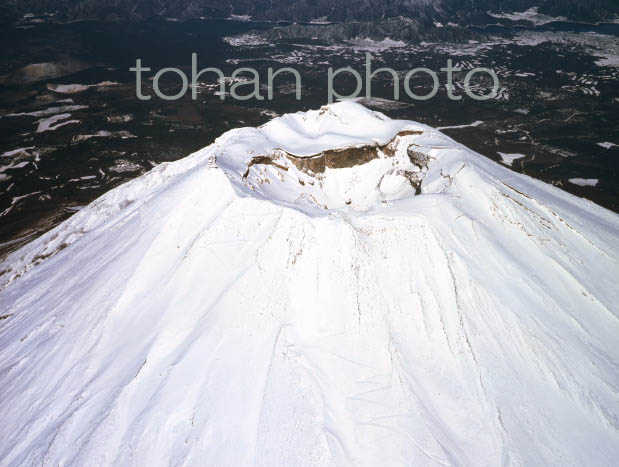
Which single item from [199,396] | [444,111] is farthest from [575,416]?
[444,111]

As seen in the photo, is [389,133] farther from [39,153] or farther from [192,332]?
[39,153]

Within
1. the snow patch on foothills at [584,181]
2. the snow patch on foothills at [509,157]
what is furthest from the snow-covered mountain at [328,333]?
the snow patch on foothills at [509,157]

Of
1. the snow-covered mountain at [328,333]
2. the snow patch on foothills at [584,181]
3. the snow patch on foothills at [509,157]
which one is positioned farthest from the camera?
the snow patch on foothills at [509,157]

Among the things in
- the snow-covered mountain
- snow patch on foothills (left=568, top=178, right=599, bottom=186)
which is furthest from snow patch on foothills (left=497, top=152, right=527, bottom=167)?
the snow-covered mountain

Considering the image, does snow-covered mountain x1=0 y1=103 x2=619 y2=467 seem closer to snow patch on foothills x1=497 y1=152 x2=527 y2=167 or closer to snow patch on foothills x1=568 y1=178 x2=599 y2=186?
snow patch on foothills x1=568 y1=178 x2=599 y2=186

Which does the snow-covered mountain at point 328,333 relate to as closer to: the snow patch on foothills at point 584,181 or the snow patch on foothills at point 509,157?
the snow patch on foothills at point 584,181

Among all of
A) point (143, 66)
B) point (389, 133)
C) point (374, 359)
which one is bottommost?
point (374, 359)

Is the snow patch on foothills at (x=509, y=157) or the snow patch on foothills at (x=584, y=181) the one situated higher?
the snow patch on foothills at (x=509, y=157)

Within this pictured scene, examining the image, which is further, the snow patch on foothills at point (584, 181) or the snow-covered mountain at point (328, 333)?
the snow patch on foothills at point (584, 181)
